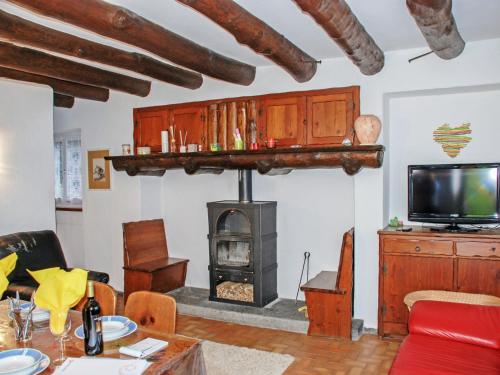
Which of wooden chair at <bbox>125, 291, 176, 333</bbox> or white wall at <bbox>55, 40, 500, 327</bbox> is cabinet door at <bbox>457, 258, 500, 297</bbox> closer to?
white wall at <bbox>55, 40, 500, 327</bbox>

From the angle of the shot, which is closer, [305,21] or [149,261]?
[305,21]

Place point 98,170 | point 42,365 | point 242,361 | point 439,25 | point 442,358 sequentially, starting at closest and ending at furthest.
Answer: point 42,365
point 442,358
point 439,25
point 242,361
point 98,170

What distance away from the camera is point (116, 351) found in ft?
5.78

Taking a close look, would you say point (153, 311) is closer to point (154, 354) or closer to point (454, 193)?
point (154, 354)

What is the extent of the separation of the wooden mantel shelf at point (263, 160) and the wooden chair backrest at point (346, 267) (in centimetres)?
59

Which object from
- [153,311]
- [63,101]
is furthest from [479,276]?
[63,101]

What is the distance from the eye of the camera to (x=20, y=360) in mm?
1716

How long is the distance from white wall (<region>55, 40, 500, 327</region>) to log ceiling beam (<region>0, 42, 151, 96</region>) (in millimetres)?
471

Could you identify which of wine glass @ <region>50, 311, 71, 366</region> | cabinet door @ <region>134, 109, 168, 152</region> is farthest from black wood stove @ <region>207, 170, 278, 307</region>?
wine glass @ <region>50, 311, 71, 366</region>

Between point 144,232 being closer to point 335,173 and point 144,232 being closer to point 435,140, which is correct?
point 335,173

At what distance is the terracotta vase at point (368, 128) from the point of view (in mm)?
3668

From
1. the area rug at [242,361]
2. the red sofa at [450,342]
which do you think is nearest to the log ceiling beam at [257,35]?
the red sofa at [450,342]

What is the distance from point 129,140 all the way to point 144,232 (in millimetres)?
1085

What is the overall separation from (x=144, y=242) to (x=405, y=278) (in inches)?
109
